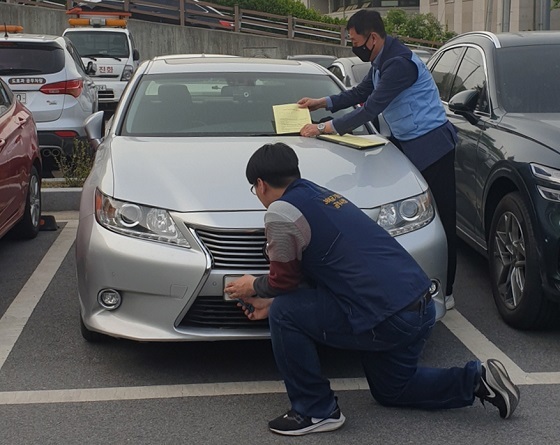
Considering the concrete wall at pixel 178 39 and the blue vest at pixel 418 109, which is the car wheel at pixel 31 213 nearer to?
the blue vest at pixel 418 109

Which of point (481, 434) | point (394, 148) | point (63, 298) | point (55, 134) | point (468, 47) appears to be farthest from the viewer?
point (55, 134)

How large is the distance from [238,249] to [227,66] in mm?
2449

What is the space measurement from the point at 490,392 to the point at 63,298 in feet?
10.3

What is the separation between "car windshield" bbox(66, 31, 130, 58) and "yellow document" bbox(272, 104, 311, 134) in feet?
51.8

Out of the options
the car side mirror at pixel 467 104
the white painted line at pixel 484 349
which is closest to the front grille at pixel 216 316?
the white painted line at pixel 484 349

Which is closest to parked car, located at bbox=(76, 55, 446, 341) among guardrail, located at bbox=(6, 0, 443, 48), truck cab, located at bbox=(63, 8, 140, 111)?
truck cab, located at bbox=(63, 8, 140, 111)

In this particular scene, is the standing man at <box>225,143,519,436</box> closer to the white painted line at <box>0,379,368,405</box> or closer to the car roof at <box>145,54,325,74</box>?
the white painted line at <box>0,379,368,405</box>

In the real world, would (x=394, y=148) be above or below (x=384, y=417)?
above

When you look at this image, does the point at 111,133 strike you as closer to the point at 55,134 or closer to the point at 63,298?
the point at 63,298

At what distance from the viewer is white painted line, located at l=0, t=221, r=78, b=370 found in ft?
19.0

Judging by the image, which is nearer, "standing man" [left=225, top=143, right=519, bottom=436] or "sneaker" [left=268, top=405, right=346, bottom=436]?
"standing man" [left=225, top=143, right=519, bottom=436]

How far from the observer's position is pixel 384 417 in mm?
4578

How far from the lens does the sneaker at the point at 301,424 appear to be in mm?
4367

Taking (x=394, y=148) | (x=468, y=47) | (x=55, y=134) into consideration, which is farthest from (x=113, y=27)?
(x=394, y=148)
